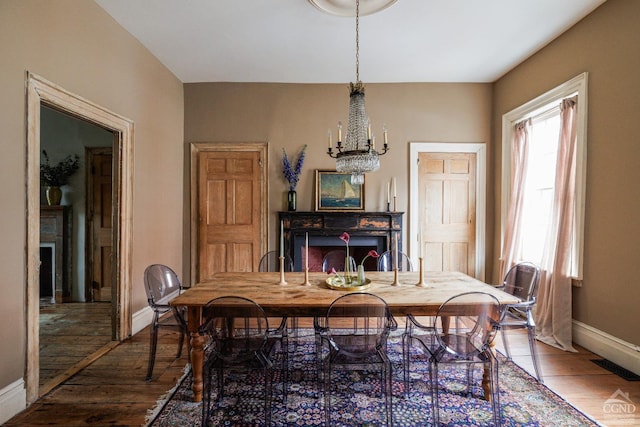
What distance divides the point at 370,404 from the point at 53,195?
188 inches

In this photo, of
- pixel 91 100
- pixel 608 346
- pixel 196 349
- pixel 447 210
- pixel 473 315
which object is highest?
pixel 91 100

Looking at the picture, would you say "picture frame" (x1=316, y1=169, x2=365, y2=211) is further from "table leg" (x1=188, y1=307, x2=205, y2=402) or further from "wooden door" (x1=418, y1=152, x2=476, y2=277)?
"table leg" (x1=188, y1=307, x2=205, y2=402)

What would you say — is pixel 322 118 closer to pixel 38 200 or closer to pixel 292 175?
pixel 292 175

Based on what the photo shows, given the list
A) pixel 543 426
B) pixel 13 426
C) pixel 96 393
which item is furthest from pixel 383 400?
pixel 13 426

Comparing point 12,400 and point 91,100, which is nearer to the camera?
point 12,400

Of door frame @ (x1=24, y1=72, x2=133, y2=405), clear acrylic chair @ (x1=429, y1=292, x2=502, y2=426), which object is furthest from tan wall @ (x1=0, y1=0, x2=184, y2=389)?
clear acrylic chair @ (x1=429, y1=292, x2=502, y2=426)

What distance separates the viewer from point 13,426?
6.26 ft

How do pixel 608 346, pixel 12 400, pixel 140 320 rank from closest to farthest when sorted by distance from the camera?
1. pixel 12 400
2. pixel 608 346
3. pixel 140 320

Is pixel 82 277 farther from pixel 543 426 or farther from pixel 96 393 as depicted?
pixel 543 426

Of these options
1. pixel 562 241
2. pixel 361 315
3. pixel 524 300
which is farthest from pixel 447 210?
pixel 361 315

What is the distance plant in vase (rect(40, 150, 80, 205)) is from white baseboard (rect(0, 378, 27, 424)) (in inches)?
122

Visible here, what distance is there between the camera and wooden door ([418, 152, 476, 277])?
4547 mm

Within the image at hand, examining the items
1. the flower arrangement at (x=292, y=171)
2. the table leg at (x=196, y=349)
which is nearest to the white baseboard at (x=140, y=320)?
the table leg at (x=196, y=349)

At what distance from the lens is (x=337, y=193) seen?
453cm
